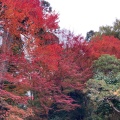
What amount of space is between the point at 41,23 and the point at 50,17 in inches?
28.4

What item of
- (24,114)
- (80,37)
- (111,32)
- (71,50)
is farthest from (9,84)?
(111,32)

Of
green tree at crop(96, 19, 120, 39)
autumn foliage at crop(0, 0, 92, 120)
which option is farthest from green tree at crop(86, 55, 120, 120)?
green tree at crop(96, 19, 120, 39)

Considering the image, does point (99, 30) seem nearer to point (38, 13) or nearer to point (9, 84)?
point (38, 13)

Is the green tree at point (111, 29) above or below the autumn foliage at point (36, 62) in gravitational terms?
above

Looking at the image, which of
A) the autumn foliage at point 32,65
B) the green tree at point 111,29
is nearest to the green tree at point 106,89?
the autumn foliage at point 32,65

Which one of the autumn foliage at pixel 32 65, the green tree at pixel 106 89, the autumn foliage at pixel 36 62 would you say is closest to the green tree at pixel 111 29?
the autumn foliage at pixel 36 62

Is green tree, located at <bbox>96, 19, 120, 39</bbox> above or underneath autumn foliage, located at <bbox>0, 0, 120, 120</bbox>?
above

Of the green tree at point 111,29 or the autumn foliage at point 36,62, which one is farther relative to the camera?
the green tree at point 111,29

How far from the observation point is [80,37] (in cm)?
2080

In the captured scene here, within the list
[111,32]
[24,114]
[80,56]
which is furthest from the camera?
[111,32]

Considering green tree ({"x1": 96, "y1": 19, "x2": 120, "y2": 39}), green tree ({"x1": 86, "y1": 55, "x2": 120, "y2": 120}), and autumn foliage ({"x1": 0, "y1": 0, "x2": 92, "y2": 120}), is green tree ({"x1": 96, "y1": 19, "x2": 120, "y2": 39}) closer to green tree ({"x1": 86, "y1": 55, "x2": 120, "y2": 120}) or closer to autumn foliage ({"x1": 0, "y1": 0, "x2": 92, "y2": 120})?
autumn foliage ({"x1": 0, "y1": 0, "x2": 92, "y2": 120})

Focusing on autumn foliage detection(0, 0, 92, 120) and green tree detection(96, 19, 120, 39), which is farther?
green tree detection(96, 19, 120, 39)

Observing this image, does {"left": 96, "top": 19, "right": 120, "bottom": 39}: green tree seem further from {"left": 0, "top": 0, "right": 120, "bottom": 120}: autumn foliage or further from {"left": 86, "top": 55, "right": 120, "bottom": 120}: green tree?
{"left": 86, "top": 55, "right": 120, "bottom": 120}: green tree

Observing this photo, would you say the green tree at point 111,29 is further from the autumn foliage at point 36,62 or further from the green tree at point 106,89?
the green tree at point 106,89
